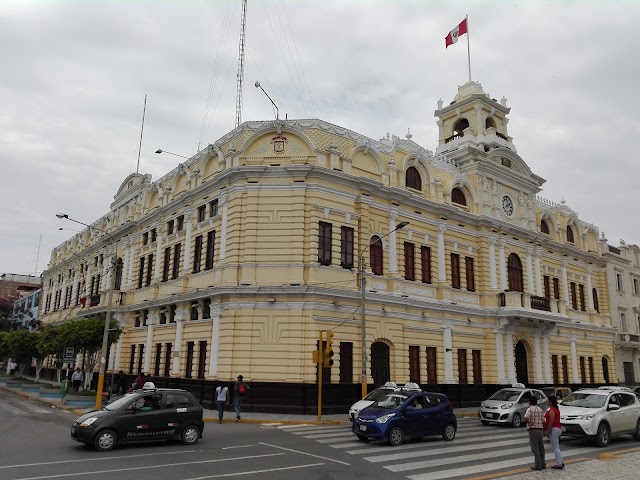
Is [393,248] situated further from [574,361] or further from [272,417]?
[574,361]

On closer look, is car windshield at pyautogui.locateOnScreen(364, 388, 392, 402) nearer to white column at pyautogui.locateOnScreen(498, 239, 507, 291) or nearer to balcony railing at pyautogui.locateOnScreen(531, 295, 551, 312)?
white column at pyautogui.locateOnScreen(498, 239, 507, 291)

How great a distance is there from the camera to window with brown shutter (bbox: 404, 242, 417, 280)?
30.4 m

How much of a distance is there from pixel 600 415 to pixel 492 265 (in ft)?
63.4

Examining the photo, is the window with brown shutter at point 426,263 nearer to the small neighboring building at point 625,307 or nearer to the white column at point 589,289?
the white column at point 589,289

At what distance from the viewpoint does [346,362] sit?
85.6 feet

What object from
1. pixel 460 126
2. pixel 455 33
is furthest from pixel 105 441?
pixel 460 126

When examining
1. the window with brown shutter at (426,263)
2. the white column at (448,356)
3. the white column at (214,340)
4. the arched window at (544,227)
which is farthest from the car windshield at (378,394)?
the arched window at (544,227)

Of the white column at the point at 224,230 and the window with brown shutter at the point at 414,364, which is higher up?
the white column at the point at 224,230

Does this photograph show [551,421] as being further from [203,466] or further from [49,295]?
[49,295]

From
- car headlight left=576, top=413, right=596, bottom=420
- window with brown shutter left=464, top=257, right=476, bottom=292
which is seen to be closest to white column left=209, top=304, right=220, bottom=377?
car headlight left=576, top=413, right=596, bottom=420

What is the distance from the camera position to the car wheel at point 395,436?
1559 cm

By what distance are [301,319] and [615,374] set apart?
33562 millimetres

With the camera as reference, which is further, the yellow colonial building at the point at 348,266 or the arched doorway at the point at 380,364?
the arched doorway at the point at 380,364

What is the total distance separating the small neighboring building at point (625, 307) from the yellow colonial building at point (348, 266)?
4.56 metres
